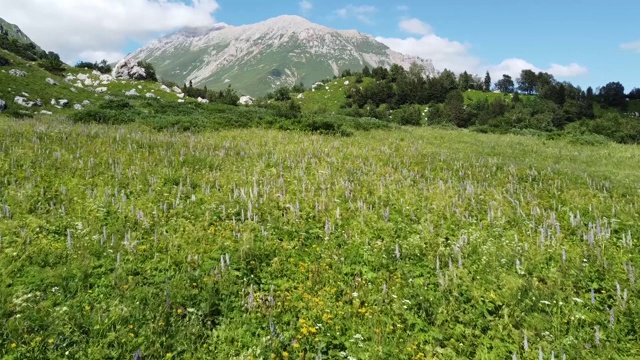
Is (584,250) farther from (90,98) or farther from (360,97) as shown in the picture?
(360,97)

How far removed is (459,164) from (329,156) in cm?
562

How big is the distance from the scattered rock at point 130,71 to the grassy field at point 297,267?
80.5m

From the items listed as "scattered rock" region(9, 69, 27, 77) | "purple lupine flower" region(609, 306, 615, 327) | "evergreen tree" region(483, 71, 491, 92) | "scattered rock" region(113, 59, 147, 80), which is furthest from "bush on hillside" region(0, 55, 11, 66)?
"evergreen tree" region(483, 71, 491, 92)

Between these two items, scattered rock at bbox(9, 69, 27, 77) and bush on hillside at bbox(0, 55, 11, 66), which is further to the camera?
bush on hillside at bbox(0, 55, 11, 66)

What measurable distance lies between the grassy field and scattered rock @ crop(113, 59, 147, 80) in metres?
80.5

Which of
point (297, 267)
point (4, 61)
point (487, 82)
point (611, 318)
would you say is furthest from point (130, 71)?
point (487, 82)

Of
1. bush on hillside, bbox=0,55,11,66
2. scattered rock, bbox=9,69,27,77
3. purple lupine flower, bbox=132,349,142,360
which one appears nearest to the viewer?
purple lupine flower, bbox=132,349,142,360

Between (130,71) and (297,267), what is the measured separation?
9116cm

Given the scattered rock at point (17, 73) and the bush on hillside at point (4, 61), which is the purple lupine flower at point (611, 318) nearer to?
the scattered rock at point (17, 73)

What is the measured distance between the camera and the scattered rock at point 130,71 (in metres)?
82.1

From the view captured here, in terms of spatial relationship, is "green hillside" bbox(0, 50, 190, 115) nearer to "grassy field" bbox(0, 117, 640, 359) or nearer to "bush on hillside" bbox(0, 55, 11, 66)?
"bush on hillside" bbox(0, 55, 11, 66)

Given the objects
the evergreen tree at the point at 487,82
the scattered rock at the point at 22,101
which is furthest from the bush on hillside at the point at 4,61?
the evergreen tree at the point at 487,82

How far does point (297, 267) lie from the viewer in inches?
273

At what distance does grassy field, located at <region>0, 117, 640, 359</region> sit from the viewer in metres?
5.05
